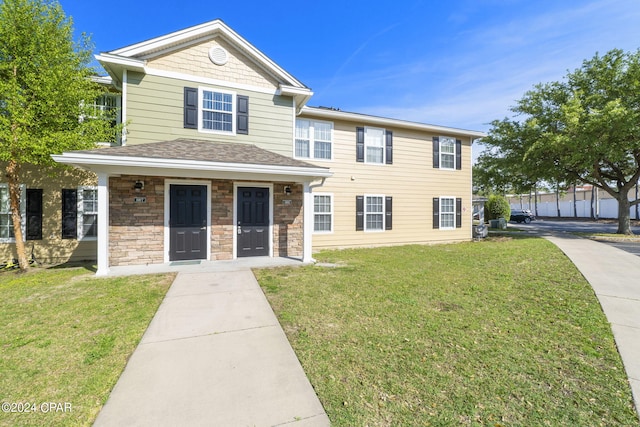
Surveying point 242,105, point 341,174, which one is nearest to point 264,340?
point 242,105

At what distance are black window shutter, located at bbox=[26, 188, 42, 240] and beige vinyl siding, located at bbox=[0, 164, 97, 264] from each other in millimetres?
94

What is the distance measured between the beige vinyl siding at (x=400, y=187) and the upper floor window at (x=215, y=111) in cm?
376

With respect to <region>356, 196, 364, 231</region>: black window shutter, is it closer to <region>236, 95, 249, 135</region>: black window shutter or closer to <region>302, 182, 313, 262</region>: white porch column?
<region>302, 182, 313, 262</region>: white porch column

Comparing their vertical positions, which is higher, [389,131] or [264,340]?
[389,131]

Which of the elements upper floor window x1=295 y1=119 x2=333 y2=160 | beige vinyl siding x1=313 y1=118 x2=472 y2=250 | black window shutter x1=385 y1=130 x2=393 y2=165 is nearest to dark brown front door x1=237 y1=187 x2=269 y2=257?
beige vinyl siding x1=313 y1=118 x2=472 y2=250

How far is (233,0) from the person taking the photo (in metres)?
10.1

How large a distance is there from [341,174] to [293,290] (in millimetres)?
6589

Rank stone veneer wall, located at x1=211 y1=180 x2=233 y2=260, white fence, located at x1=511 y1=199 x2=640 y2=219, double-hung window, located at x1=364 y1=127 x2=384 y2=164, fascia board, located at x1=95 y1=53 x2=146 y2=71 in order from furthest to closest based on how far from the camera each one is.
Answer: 1. white fence, located at x1=511 y1=199 x2=640 y2=219
2. double-hung window, located at x1=364 y1=127 x2=384 y2=164
3. stone veneer wall, located at x1=211 y1=180 x2=233 y2=260
4. fascia board, located at x1=95 y1=53 x2=146 y2=71

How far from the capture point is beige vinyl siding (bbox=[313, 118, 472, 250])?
11039 mm

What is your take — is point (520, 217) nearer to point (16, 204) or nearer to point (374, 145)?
point (374, 145)

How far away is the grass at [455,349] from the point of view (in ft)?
7.52

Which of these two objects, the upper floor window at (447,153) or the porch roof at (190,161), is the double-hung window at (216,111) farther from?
the upper floor window at (447,153)

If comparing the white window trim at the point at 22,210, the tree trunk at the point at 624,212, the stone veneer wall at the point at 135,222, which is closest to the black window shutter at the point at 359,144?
the stone veneer wall at the point at 135,222

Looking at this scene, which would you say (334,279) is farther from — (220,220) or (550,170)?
(550,170)
